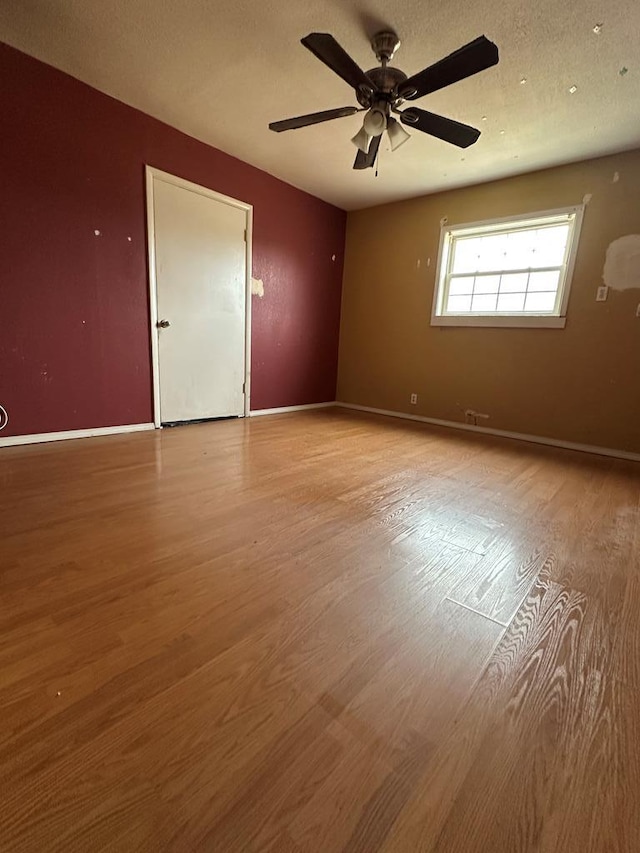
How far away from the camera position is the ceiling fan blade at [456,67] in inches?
64.7

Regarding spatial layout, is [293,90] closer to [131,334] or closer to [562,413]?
[131,334]

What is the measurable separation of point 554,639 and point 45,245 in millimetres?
3691

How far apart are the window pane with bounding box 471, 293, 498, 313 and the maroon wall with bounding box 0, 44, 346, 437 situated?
265cm

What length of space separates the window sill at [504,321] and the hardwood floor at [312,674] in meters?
2.12

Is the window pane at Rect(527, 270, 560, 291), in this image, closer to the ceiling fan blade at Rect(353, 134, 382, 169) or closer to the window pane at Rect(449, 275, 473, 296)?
the window pane at Rect(449, 275, 473, 296)

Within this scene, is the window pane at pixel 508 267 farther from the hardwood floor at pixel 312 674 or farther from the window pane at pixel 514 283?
the hardwood floor at pixel 312 674

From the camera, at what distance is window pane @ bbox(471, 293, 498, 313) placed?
3954mm

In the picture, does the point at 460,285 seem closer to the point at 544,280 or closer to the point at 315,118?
the point at 544,280

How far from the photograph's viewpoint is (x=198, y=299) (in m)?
3.62

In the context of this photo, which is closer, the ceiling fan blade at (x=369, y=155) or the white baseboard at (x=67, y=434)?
the ceiling fan blade at (x=369, y=155)

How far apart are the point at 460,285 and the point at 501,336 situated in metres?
0.78

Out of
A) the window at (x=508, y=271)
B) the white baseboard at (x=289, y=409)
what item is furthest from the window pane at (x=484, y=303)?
the white baseboard at (x=289, y=409)

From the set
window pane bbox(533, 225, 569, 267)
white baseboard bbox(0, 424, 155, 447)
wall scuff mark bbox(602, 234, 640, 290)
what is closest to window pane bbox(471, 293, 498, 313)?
window pane bbox(533, 225, 569, 267)

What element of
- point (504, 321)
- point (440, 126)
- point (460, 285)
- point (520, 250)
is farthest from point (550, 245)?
point (440, 126)
